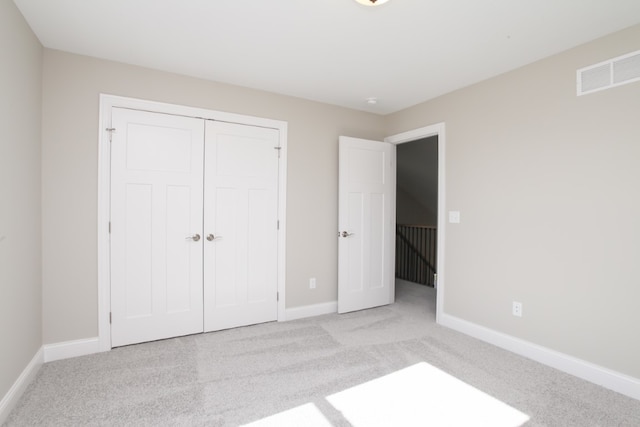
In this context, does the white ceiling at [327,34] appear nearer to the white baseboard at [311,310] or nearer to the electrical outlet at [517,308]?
the electrical outlet at [517,308]

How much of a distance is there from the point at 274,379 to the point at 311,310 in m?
1.41

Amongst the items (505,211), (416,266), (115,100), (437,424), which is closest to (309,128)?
(115,100)

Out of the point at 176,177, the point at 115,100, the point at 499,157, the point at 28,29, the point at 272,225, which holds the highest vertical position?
the point at 28,29

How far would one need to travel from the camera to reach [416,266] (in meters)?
5.80

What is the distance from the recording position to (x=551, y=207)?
2.49 m

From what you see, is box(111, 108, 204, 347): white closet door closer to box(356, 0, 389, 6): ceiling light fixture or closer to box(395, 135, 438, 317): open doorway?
box(356, 0, 389, 6): ceiling light fixture

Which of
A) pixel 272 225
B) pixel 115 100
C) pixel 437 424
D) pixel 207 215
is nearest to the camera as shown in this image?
pixel 437 424

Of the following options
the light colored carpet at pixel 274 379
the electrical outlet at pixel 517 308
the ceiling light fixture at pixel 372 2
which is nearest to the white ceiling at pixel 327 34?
the ceiling light fixture at pixel 372 2

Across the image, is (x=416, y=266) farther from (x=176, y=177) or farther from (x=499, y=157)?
(x=176, y=177)

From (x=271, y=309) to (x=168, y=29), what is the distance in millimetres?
2710

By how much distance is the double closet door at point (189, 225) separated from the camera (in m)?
2.72

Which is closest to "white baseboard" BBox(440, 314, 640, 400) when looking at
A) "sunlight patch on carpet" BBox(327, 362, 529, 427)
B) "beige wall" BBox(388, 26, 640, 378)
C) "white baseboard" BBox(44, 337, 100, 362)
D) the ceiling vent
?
"beige wall" BBox(388, 26, 640, 378)

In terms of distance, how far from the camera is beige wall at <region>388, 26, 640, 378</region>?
212 cm

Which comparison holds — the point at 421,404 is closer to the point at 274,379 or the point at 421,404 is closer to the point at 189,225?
the point at 274,379
